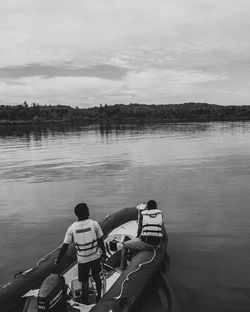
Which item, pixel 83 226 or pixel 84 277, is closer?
Result: pixel 83 226

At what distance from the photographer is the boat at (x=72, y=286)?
9.21m

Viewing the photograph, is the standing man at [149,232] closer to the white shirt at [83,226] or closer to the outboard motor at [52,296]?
the white shirt at [83,226]

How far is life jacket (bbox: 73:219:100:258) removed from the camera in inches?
376

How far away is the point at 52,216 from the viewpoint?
2139 centimetres

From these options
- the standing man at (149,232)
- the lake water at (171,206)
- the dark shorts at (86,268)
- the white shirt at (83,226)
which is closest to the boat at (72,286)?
the standing man at (149,232)

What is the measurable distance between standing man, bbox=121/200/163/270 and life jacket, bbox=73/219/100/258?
307cm

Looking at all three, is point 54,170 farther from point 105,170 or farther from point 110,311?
point 110,311

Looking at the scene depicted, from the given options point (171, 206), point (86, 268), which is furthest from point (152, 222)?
point (171, 206)

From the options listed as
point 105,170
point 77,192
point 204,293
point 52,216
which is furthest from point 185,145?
point 204,293

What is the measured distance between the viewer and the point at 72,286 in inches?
438

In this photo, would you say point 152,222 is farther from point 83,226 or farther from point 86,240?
point 83,226

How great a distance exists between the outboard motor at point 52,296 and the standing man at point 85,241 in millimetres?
633

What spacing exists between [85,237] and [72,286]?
8.29 ft

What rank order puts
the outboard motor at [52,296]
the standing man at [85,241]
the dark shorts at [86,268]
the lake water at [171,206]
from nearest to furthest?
the outboard motor at [52,296] < the standing man at [85,241] < the dark shorts at [86,268] < the lake water at [171,206]
